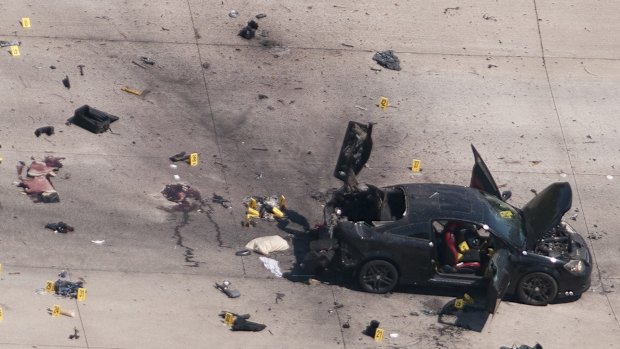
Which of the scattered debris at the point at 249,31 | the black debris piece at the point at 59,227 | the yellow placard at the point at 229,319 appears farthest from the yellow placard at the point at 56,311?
the scattered debris at the point at 249,31

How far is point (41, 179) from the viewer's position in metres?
16.9

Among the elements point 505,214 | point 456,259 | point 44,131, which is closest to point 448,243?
point 456,259

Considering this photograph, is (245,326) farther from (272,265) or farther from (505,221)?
(505,221)

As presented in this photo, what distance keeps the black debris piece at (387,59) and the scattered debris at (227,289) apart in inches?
266

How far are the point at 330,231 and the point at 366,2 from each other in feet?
25.7

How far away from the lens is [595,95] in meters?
20.7

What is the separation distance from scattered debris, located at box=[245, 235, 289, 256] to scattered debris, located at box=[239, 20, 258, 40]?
5652 mm

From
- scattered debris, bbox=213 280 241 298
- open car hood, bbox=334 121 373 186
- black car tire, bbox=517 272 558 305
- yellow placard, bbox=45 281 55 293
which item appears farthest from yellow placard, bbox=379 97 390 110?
yellow placard, bbox=45 281 55 293

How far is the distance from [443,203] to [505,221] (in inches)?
37.3

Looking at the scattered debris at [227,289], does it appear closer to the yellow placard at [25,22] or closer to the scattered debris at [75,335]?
the scattered debris at [75,335]

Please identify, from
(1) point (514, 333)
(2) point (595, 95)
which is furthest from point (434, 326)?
(2) point (595, 95)

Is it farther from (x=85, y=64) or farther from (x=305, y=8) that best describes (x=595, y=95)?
(x=85, y=64)

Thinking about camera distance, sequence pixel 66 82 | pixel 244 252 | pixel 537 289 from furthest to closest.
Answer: pixel 66 82 → pixel 244 252 → pixel 537 289

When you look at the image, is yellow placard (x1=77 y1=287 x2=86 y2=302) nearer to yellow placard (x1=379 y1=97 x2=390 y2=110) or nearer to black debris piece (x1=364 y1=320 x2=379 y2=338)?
black debris piece (x1=364 y1=320 x2=379 y2=338)
